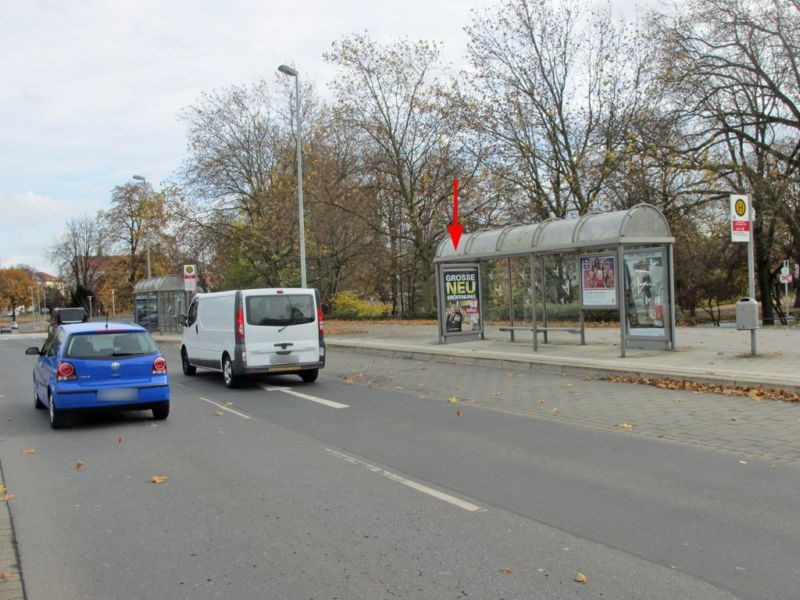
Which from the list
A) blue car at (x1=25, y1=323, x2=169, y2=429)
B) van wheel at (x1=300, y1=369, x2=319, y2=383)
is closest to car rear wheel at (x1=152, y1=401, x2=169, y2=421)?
blue car at (x1=25, y1=323, x2=169, y2=429)

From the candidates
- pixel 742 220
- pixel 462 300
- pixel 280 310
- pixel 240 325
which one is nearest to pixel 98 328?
pixel 240 325

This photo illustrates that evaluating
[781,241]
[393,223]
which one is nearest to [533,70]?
[393,223]

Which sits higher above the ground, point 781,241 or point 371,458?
point 781,241

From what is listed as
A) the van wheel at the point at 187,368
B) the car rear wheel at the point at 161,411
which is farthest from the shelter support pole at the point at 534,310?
the car rear wheel at the point at 161,411

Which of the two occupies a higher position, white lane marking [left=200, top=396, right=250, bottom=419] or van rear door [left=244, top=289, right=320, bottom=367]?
van rear door [left=244, top=289, right=320, bottom=367]

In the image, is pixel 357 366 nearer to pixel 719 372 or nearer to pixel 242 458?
pixel 719 372

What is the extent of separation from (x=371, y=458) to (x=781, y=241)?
117 feet

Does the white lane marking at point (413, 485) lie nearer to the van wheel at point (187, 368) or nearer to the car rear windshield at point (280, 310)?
the car rear windshield at point (280, 310)

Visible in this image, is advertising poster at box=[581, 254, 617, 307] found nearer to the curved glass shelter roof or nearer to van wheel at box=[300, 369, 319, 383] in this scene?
the curved glass shelter roof

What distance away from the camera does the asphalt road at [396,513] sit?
4.05 m

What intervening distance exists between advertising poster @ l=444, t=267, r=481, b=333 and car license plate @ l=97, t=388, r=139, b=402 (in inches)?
425

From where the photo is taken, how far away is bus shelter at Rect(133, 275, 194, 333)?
114ft

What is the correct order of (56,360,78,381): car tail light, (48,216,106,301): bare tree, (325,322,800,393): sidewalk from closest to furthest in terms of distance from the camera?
1. (56,360,78,381): car tail light
2. (325,322,800,393): sidewalk
3. (48,216,106,301): bare tree

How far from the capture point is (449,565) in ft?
14.0
